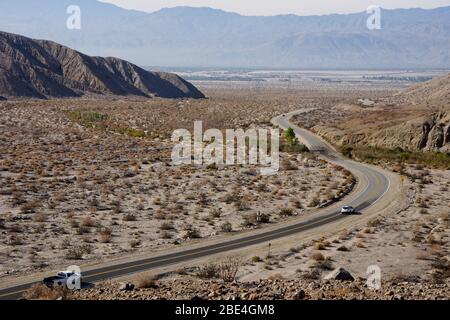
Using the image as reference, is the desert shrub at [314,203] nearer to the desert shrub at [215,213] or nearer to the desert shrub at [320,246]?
the desert shrub at [215,213]

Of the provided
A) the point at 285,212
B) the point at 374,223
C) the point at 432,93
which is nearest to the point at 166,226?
the point at 285,212

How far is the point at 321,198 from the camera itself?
45.0 metres

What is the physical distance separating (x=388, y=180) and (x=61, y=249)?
33907 mm

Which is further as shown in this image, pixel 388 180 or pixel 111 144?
pixel 111 144

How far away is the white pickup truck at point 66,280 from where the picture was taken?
2209 centimetres

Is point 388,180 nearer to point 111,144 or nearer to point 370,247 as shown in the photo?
point 370,247

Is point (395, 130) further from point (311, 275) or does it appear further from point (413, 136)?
point (311, 275)

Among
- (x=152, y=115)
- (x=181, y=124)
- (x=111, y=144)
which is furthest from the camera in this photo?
(x=152, y=115)

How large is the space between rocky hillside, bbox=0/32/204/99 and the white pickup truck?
13482 cm

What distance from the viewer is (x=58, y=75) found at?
6806 inches

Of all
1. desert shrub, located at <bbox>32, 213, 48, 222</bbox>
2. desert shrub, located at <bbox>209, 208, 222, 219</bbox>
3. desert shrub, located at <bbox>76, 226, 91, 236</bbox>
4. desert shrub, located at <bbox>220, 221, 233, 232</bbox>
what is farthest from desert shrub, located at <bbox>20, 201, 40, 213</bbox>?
desert shrub, located at <bbox>220, 221, 233, 232</bbox>

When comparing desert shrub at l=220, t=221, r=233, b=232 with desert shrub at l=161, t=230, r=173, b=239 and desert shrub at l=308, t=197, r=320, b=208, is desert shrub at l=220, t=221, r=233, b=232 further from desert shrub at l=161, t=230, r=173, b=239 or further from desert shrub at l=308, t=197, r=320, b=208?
desert shrub at l=308, t=197, r=320, b=208

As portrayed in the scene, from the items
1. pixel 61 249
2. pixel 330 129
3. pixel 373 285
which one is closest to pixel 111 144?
pixel 330 129

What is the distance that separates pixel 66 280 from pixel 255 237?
42.3 ft
